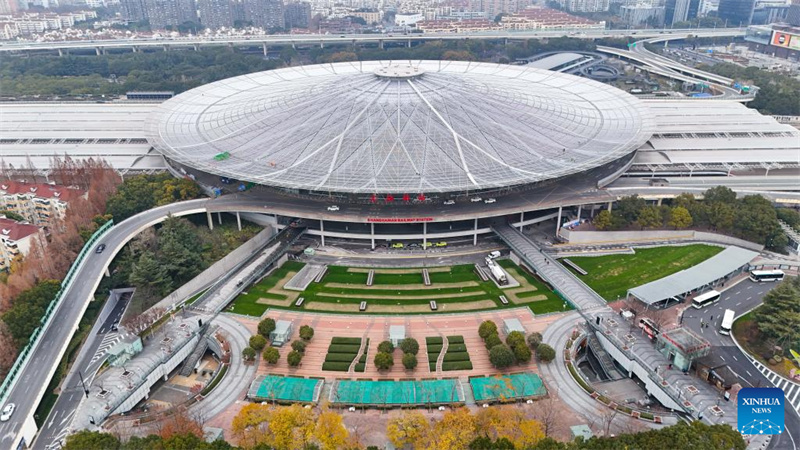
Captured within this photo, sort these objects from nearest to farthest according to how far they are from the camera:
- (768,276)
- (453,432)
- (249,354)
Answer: (453,432) < (249,354) < (768,276)

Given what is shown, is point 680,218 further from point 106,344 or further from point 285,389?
point 106,344

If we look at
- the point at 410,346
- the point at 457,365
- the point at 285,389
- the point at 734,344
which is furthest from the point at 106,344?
the point at 734,344

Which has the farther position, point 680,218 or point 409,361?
point 680,218

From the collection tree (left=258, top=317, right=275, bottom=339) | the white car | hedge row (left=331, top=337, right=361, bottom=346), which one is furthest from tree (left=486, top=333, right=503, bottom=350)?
the white car

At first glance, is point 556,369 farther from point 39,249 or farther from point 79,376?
point 39,249

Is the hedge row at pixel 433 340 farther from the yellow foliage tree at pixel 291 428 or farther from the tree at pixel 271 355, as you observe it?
the yellow foliage tree at pixel 291 428

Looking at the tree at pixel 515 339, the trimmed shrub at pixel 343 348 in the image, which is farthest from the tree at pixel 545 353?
the trimmed shrub at pixel 343 348
